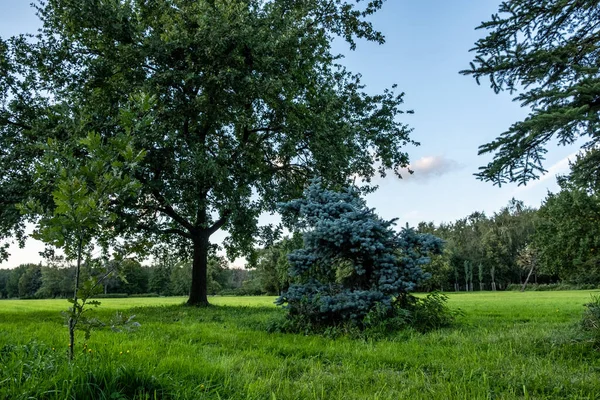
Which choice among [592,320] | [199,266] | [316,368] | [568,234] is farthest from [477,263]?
[316,368]

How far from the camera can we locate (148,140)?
1120 centimetres

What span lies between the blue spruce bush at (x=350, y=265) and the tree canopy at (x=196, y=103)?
201 inches

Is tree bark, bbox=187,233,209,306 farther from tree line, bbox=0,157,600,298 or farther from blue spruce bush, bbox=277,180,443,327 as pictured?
blue spruce bush, bbox=277,180,443,327

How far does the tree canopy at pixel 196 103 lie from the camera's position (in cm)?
1199

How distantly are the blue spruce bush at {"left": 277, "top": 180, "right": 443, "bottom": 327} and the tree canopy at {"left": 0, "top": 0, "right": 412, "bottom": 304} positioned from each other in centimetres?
511

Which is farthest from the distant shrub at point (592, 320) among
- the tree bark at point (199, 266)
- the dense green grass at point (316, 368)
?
the tree bark at point (199, 266)

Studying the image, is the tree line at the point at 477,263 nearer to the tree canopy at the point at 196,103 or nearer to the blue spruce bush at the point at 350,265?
the tree canopy at the point at 196,103

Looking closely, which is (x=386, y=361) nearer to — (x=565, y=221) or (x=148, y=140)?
(x=148, y=140)

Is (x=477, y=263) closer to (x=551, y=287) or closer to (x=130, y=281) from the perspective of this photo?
(x=551, y=287)

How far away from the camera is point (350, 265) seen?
7.76m

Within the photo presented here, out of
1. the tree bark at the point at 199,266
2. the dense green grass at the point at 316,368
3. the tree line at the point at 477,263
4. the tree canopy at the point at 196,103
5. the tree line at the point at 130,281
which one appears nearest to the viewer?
the dense green grass at the point at 316,368

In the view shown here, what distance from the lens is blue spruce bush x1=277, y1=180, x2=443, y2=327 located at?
7065mm

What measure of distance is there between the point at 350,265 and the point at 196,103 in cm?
749

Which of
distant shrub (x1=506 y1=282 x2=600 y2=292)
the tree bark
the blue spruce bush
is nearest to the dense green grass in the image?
the blue spruce bush
